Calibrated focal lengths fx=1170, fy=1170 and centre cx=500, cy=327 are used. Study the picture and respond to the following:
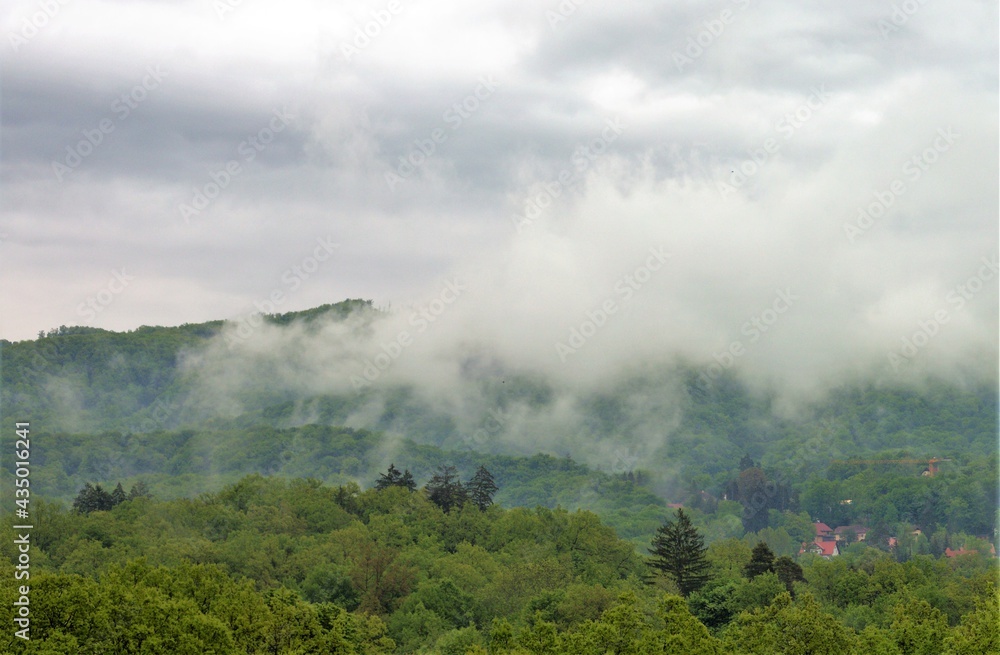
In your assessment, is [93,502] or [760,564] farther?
[93,502]

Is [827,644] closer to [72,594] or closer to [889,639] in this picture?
[889,639]

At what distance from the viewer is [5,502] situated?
7525 inches

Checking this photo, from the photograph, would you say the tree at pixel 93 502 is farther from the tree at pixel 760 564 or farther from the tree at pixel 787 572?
the tree at pixel 787 572

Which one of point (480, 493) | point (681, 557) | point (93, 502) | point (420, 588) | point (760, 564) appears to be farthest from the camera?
point (480, 493)

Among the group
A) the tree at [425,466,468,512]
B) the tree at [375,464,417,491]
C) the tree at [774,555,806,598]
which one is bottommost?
the tree at [774,555,806,598]

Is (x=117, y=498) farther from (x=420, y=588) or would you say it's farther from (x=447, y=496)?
(x=420, y=588)

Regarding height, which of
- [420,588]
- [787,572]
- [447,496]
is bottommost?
[420,588]

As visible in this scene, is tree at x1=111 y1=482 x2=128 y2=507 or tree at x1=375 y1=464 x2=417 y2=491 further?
tree at x1=375 y1=464 x2=417 y2=491

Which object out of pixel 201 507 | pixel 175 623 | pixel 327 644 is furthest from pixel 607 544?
pixel 175 623

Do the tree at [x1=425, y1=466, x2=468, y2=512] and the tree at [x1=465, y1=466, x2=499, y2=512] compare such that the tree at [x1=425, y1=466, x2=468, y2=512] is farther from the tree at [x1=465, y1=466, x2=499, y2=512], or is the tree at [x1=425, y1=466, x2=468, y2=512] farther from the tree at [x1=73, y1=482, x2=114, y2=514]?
the tree at [x1=73, y1=482, x2=114, y2=514]

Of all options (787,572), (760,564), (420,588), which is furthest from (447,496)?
(787,572)

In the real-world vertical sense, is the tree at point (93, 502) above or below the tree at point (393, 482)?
below

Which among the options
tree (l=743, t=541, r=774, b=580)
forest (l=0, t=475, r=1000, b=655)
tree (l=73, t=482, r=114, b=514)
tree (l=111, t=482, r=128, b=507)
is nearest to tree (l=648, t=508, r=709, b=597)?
forest (l=0, t=475, r=1000, b=655)

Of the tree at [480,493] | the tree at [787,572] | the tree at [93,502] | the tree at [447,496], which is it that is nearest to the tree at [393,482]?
the tree at [447,496]
